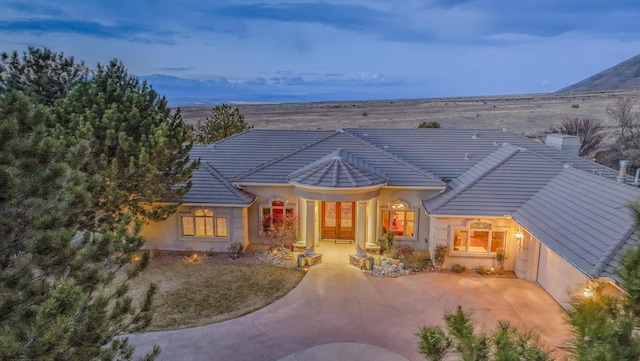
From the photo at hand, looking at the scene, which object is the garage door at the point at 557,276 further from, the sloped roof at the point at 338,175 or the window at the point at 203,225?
the window at the point at 203,225

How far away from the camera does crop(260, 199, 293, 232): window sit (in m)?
19.3

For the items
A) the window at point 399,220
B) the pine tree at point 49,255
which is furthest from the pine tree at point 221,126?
the pine tree at point 49,255

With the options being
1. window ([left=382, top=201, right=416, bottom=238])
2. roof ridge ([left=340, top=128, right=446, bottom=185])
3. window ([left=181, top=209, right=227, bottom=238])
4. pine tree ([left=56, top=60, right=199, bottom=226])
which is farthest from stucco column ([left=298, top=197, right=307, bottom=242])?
pine tree ([left=56, top=60, right=199, bottom=226])

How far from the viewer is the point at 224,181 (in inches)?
756

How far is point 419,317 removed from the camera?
13.3 metres

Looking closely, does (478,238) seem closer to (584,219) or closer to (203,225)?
(584,219)

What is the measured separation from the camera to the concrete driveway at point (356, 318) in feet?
37.4

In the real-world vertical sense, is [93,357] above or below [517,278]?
above

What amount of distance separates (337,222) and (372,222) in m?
2.10

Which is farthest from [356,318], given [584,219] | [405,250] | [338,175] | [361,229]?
[584,219]

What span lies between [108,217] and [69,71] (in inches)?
488

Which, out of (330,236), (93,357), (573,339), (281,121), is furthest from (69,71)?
(281,121)

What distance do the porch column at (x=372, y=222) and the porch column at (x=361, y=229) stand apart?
411 mm

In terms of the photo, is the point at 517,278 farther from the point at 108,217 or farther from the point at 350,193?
the point at 108,217
